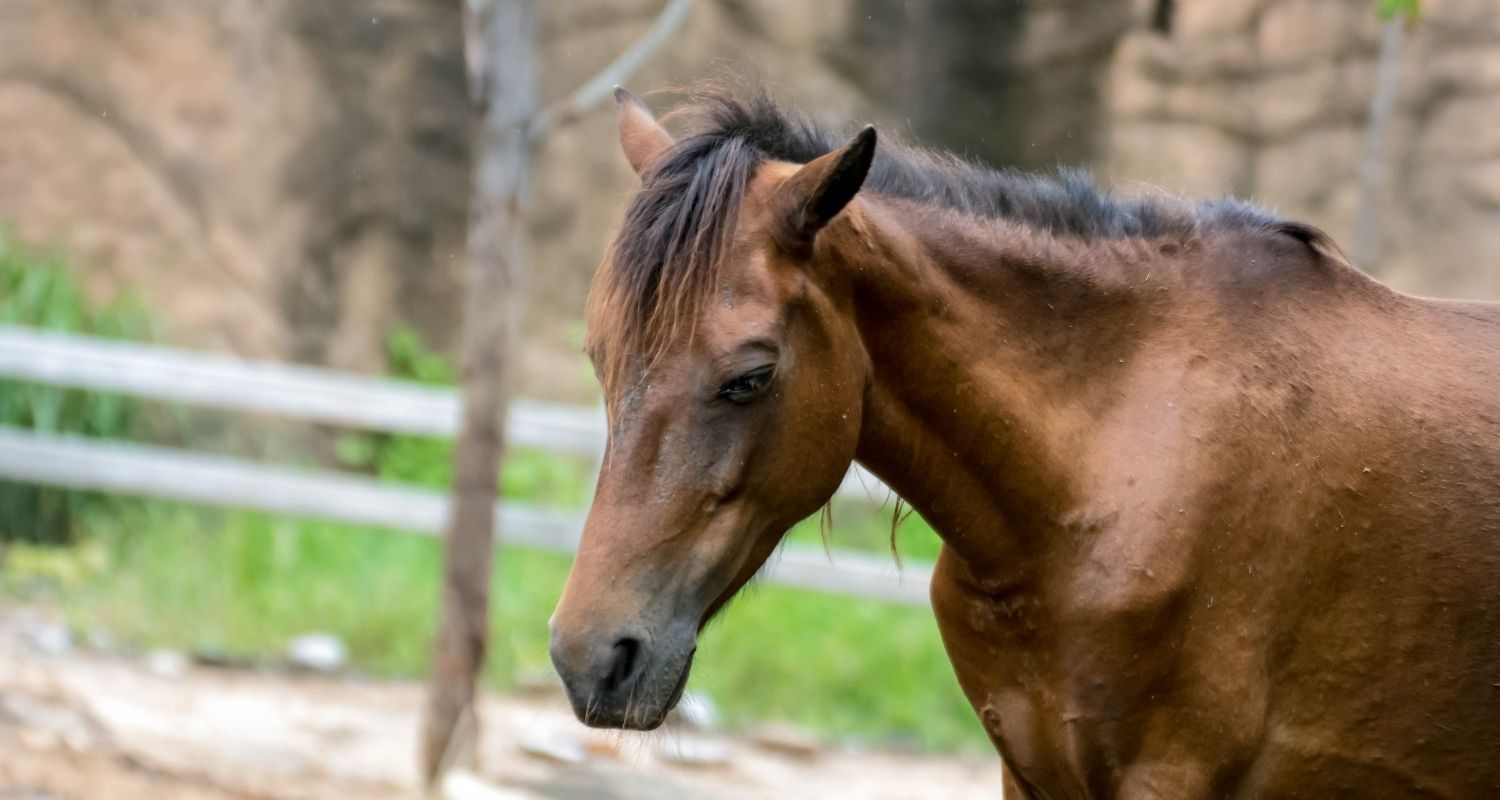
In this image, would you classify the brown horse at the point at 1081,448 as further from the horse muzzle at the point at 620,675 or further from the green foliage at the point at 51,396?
the green foliage at the point at 51,396

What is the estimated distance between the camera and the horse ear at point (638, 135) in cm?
299

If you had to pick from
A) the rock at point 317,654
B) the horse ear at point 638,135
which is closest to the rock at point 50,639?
the rock at point 317,654

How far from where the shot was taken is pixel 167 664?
6207 mm

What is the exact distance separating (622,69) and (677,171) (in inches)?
105

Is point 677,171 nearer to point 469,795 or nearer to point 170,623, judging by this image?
point 469,795

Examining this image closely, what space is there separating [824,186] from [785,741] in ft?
13.2

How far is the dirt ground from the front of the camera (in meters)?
4.86

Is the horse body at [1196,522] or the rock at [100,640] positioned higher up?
the horse body at [1196,522]

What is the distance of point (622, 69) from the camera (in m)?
5.23

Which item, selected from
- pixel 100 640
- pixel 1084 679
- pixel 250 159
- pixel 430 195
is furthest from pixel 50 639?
pixel 1084 679

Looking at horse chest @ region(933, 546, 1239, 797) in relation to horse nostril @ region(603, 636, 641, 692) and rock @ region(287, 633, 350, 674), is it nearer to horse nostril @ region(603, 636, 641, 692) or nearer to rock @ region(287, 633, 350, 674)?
horse nostril @ region(603, 636, 641, 692)

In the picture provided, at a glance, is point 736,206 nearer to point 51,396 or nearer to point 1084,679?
point 1084,679

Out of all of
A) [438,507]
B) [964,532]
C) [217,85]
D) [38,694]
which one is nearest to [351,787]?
[38,694]

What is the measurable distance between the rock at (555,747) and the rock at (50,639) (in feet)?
6.82
